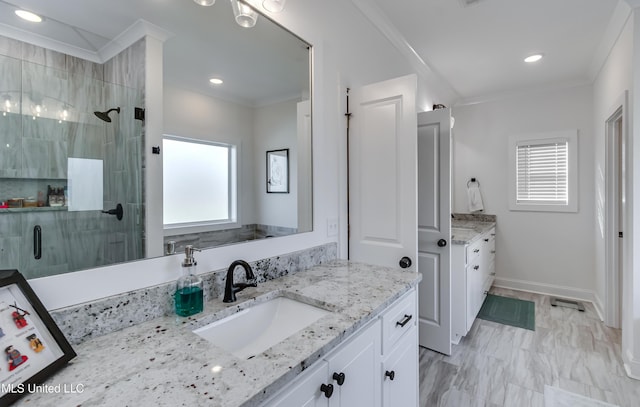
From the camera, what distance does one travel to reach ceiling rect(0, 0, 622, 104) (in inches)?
35.5

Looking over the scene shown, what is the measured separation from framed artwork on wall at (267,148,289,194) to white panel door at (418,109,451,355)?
1233mm

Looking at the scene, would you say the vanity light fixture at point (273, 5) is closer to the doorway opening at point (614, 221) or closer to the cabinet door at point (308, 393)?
the cabinet door at point (308, 393)

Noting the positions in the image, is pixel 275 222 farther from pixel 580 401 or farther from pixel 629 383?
pixel 629 383

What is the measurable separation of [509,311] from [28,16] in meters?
4.07

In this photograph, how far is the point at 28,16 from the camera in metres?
0.78

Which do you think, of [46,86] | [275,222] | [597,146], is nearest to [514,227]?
[597,146]

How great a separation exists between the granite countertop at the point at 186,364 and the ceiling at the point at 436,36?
0.82 meters

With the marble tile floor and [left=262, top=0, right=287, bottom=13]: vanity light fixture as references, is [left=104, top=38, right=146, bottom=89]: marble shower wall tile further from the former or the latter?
the marble tile floor

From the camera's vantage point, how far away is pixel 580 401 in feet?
6.02

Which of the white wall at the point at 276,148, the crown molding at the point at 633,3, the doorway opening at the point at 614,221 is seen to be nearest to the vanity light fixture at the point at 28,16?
the white wall at the point at 276,148

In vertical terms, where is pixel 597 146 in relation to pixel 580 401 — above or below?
above

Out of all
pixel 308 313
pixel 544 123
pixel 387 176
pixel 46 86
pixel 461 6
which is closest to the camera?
pixel 46 86

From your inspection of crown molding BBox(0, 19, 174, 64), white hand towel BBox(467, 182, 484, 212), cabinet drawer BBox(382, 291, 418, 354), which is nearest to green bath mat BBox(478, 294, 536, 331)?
white hand towel BBox(467, 182, 484, 212)

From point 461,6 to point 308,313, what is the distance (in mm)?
2333
